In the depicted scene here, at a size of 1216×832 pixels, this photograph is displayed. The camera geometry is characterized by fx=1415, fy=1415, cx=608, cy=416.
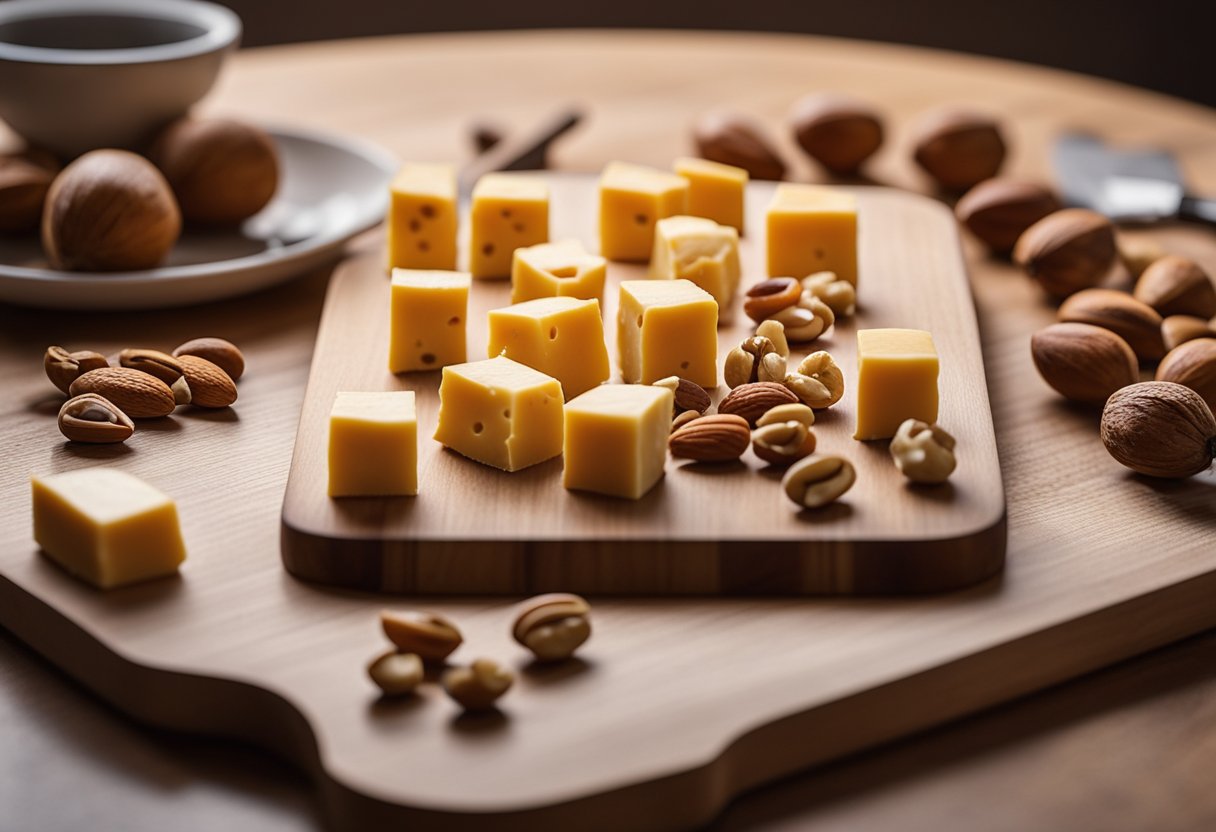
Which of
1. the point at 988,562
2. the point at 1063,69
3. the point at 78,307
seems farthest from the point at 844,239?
the point at 1063,69

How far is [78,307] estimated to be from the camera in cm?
162

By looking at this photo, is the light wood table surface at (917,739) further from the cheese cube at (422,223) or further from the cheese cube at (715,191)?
the cheese cube at (715,191)

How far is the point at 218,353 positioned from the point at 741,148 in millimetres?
885

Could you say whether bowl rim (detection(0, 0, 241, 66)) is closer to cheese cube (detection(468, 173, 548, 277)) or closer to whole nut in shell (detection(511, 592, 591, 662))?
cheese cube (detection(468, 173, 548, 277))

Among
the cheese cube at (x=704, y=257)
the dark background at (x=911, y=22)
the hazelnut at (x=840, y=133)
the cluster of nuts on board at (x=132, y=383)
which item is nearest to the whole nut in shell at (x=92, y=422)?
the cluster of nuts on board at (x=132, y=383)

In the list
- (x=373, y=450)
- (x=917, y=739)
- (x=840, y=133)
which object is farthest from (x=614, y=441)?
(x=840, y=133)

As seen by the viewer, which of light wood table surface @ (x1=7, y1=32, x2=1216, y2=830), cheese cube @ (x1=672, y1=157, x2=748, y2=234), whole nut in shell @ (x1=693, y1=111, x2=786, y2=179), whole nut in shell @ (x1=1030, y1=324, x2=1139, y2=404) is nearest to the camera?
light wood table surface @ (x1=7, y1=32, x2=1216, y2=830)

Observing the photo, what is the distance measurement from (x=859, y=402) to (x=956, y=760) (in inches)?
15.5

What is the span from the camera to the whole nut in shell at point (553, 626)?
1.03 metres

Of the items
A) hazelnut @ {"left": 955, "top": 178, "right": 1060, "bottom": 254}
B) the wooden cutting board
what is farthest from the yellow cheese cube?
hazelnut @ {"left": 955, "top": 178, "right": 1060, "bottom": 254}

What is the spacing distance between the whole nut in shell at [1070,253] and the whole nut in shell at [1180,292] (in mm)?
75

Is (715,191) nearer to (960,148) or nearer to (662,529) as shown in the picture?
(960,148)

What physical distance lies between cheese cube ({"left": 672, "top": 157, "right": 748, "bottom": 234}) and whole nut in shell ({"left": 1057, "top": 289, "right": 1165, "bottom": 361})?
1.49 ft

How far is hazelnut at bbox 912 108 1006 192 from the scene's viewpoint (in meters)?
2.07
